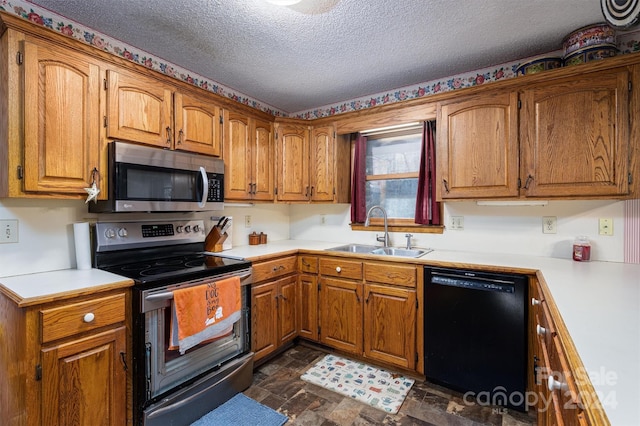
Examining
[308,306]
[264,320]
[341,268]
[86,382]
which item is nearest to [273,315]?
[264,320]

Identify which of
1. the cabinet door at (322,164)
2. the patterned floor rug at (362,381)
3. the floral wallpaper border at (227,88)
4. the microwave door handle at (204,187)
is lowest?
the patterned floor rug at (362,381)

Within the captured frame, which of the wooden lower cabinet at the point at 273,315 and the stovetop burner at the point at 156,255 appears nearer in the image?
the stovetop burner at the point at 156,255

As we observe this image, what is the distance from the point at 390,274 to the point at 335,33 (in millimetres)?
1704

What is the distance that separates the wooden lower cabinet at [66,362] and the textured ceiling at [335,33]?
5.35ft

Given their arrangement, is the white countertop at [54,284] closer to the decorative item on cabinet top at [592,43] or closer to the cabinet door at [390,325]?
the cabinet door at [390,325]

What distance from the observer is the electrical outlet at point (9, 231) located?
1.64 m

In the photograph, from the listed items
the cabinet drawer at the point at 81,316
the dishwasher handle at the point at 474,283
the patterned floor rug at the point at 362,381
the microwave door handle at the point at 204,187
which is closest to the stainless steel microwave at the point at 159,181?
the microwave door handle at the point at 204,187

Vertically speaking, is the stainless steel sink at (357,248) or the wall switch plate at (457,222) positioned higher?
the wall switch plate at (457,222)

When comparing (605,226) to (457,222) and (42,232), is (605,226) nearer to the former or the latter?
(457,222)

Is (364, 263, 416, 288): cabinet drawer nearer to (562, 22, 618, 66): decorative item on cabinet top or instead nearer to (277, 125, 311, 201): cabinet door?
(277, 125, 311, 201): cabinet door

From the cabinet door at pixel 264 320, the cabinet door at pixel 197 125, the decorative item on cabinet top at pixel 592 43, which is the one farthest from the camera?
the cabinet door at pixel 264 320

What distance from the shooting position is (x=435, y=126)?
8.66ft

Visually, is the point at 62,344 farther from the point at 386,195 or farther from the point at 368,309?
the point at 386,195

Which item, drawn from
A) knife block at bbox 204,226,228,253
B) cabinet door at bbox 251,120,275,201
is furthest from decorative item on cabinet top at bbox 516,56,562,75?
knife block at bbox 204,226,228,253
